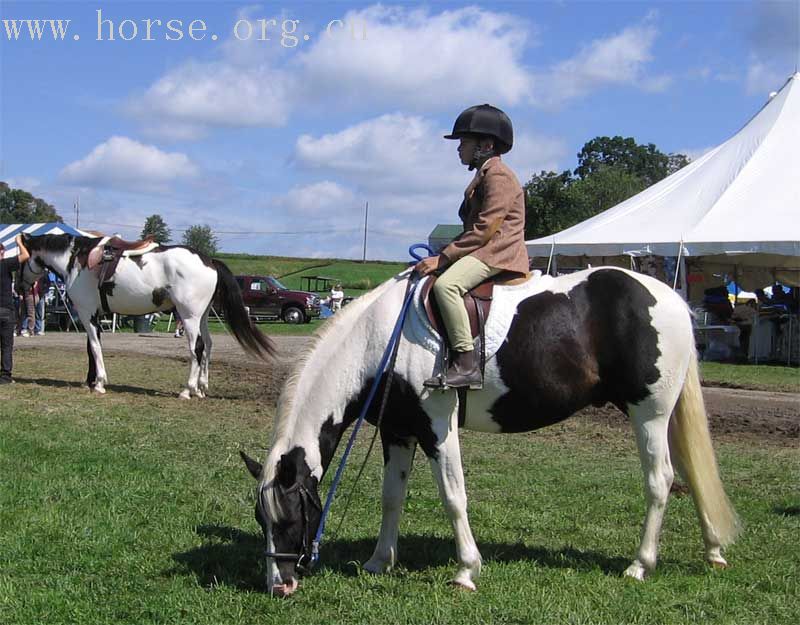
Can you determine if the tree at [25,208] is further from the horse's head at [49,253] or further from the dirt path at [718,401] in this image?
the horse's head at [49,253]

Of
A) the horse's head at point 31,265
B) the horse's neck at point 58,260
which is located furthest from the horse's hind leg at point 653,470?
the horse's head at point 31,265

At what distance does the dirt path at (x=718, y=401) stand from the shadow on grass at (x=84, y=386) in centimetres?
166

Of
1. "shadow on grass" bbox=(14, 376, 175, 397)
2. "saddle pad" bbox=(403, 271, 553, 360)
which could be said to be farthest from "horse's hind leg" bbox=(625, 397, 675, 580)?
"shadow on grass" bbox=(14, 376, 175, 397)

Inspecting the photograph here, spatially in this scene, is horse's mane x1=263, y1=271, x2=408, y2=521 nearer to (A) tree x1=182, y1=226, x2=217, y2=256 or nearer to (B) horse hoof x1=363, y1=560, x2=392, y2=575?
(B) horse hoof x1=363, y1=560, x2=392, y2=575

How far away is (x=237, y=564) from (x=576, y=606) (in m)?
2.02

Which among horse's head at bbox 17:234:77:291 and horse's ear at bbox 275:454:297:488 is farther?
horse's head at bbox 17:234:77:291

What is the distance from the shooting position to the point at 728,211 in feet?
62.3

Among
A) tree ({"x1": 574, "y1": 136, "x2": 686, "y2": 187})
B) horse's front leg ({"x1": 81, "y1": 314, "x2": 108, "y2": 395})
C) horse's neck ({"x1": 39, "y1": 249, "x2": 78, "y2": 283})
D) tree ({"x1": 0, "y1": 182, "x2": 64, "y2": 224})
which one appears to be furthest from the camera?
tree ({"x1": 574, "y1": 136, "x2": 686, "y2": 187})

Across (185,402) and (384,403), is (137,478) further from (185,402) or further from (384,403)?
(185,402)

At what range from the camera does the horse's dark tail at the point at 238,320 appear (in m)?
11.8

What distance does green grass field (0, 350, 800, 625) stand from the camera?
4.22 metres

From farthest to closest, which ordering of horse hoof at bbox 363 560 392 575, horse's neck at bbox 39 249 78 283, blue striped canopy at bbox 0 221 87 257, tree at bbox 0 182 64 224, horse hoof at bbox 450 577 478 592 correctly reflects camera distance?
tree at bbox 0 182 64 224 → blue striped canopy at bbox 0 221 87 257 → horse's neck at bbox 39 249 78 283 → horse hoof at bbox 363 560 392 575 → horse hoof at bbox 450 577 478 592

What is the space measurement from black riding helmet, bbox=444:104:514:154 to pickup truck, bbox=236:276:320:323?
1170 inches

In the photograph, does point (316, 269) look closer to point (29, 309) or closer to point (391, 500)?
point (29, 309)
